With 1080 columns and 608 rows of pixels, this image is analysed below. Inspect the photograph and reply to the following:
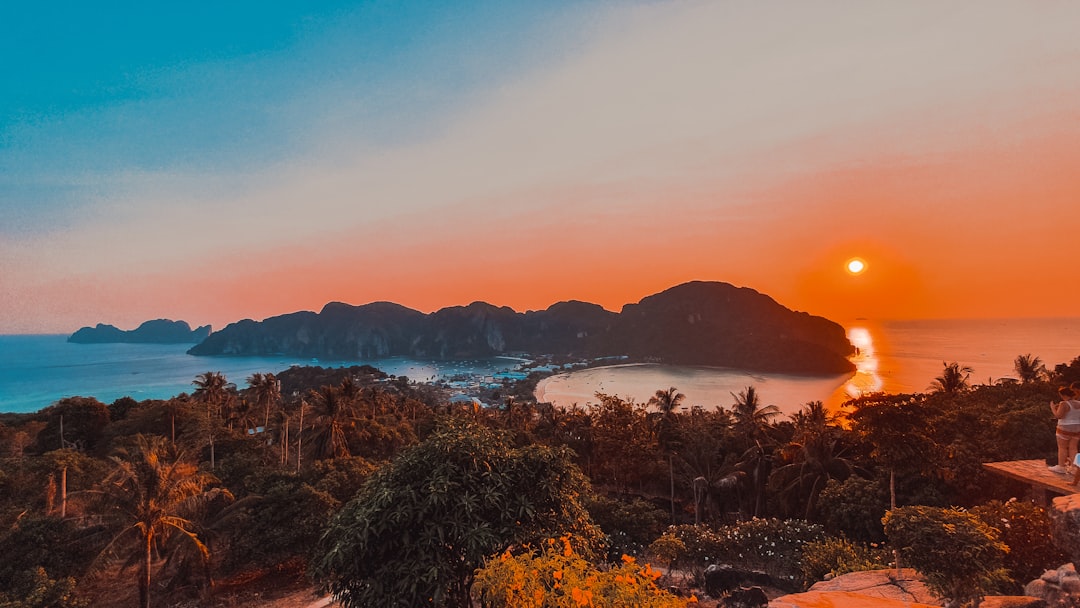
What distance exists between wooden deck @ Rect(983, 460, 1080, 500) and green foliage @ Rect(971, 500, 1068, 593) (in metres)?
0.63

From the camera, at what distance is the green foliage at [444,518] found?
7.62m

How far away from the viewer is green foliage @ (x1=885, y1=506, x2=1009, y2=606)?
6566mm

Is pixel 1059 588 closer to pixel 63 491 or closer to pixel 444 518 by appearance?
pixel 444 518

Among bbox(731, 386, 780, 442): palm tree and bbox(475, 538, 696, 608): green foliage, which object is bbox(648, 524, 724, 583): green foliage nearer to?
bbox(475, 538, 696, 608): green foliage

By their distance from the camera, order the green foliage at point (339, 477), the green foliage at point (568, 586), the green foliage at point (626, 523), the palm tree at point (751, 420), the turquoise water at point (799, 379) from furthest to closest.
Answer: the turquoise water at point (799, 379)
the palm tree at point (751, 420)
the green foliage at point (339, 477)
the green foliage at point (626, 523)
the green foliage at point (568, 586)

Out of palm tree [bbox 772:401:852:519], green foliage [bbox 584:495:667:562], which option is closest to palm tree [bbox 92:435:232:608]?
green foliage [bbox 584:495:667:562]

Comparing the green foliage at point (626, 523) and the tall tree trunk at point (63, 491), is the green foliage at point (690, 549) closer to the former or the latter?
the green foliage at point (626, 523)

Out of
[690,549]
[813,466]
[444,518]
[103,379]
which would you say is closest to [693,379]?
[813,466]

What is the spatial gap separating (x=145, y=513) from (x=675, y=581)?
18.3 metres

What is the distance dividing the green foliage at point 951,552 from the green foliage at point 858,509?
11.6 meters

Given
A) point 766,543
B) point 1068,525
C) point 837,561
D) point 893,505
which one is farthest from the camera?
point 766,543

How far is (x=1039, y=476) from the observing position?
881cm

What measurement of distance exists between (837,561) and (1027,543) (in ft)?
12.9

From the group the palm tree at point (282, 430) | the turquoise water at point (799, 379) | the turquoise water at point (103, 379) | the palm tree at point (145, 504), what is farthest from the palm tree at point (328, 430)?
the turquoise water at point (103, 379)
